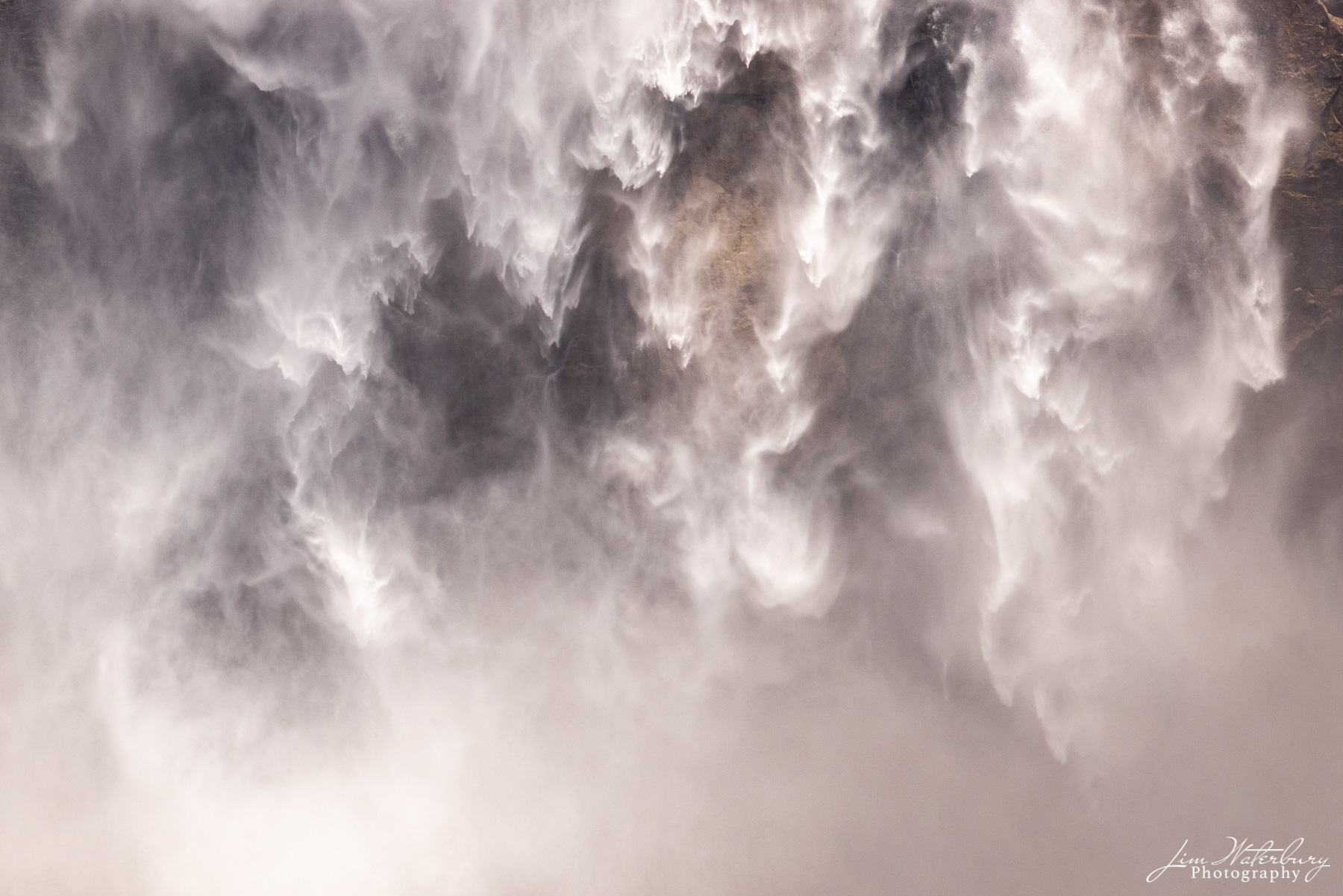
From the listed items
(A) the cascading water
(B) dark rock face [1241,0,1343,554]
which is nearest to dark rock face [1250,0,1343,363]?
(B) dark rock face [1241,0,1343,554]

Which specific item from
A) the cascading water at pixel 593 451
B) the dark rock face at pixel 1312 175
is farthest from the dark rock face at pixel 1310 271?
the cascading water at pixel 593 451

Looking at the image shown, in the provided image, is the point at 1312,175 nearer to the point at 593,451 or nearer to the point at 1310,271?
the point at 1310,271

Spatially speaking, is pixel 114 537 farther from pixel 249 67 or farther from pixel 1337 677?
pixel 1337 677

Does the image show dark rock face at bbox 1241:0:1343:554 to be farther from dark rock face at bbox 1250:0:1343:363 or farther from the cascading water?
the cascading water

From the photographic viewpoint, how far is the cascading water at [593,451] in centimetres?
902

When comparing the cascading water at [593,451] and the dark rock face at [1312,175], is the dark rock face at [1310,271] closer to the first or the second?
the dark rock face at [1312,175]

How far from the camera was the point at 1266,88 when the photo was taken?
30.2 ft

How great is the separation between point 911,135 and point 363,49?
15.7ft

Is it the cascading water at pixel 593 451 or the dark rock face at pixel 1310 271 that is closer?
the cascading water at pixel 593 451

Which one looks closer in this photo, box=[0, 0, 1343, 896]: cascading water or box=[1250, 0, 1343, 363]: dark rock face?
box=[0, 0, 1343, 896]: cascading water

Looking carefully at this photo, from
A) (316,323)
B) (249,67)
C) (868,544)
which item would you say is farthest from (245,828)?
(249,67)

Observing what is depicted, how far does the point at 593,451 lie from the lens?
9.13m

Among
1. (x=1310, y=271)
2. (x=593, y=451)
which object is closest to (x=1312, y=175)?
(x=1310, y=271)

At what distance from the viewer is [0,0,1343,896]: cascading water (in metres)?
9.02
